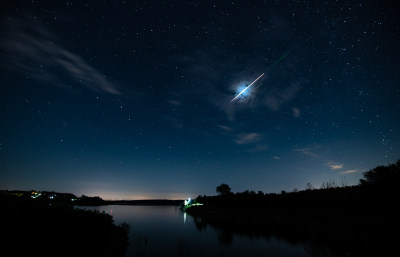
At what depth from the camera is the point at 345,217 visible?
28.2 metres

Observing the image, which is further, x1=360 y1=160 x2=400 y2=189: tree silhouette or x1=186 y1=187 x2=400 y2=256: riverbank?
x1=360 y1=160 x2=400 y2=189: tree silhouette

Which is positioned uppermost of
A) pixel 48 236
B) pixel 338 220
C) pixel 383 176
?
pixel 383 176

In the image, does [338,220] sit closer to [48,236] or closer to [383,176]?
[383,176]

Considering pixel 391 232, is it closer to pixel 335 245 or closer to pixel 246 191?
pixel 335 245

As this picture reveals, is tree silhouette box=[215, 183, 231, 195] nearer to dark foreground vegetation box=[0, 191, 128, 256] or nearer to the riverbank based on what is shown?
the riverbank

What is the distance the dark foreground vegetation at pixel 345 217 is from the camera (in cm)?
1698

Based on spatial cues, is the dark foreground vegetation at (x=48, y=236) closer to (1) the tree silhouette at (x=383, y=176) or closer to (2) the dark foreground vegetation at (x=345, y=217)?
A: (2) the dark foreground vegetation at (x=345, y=217)

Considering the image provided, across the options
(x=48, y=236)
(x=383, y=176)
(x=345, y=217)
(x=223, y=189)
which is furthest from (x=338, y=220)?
(x=223, y=189)

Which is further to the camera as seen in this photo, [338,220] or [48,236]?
[338,220]

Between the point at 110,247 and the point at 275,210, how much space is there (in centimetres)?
3909

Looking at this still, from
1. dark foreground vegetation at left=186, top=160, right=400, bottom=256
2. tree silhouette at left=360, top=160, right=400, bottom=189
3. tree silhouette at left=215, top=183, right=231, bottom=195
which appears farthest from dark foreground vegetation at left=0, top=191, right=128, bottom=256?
tree silhouette at left=215, top=183, right=231, bottom=195

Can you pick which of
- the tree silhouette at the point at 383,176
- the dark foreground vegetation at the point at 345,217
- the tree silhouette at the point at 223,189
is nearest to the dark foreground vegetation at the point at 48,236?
the dark foreground vegetation at the point at 345,217

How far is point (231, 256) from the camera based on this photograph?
19656mm

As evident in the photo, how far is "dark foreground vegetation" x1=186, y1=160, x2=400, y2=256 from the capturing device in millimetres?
16980
